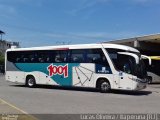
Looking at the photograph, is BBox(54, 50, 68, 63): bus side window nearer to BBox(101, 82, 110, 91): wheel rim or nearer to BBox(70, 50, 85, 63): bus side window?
BBox(70, 50, 85, 63): bus side window

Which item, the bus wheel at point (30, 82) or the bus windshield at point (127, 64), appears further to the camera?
the bus wheel at point (30, 82)

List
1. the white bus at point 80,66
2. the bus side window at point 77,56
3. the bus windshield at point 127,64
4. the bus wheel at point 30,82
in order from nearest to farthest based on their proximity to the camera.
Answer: the bus windshield at point 127,64, the white bus at point 80,66, the bus side window at point 77,56, the bus wheel at point 30,82

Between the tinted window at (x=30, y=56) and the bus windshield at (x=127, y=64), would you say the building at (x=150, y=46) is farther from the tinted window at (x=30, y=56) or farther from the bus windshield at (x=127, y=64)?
the bus windshield at (x=127, y=64)

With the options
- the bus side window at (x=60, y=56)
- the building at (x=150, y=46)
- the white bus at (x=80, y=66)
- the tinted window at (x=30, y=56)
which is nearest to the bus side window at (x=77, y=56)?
the white bus at (x=80, y=66)

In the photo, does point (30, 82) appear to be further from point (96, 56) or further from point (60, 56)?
point (96, 56)

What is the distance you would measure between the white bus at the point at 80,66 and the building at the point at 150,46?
1362cm

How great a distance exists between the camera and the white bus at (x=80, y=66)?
23719mm

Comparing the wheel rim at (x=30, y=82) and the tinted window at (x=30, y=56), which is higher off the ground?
the tinted window at (x=30, y=56)

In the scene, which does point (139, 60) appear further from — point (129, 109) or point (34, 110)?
point (34, 110)

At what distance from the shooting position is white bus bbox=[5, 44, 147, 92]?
23719 mm

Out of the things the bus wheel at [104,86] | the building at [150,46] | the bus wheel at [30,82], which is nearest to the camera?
the bus wheel at [104,86]

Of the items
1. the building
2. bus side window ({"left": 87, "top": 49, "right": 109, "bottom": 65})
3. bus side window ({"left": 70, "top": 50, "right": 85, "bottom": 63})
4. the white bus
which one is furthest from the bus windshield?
the building

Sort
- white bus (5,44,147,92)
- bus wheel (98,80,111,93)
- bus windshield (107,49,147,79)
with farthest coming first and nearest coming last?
bus wheel (98,80,111,93), white bus (5,44,147,92), bus windshield (107,49,147,79)

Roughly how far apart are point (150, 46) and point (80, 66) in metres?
23.7
